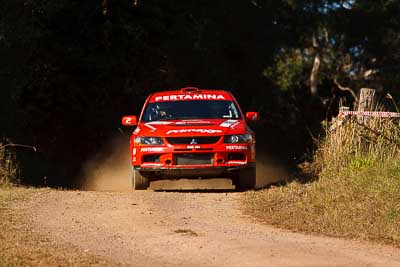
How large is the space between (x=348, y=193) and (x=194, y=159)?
3.06 metres

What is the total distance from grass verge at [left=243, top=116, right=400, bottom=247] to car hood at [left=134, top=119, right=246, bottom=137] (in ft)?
3.64

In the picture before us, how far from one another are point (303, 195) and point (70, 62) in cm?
1083

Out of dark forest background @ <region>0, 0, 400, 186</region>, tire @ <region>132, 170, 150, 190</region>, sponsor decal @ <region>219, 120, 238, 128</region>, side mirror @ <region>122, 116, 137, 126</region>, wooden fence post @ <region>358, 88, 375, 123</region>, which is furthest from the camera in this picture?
dark forest background @ <region>0, 0, 400, 186</region>

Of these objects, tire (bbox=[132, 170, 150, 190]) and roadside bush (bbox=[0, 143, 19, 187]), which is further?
roadside bush (bbox=[0, 143, 19, 187])

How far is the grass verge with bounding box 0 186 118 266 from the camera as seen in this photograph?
→ 925 centimetres

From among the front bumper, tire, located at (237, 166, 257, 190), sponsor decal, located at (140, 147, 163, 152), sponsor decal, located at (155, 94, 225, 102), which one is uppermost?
sponsor decal, located at (155, 94, 225, 102)

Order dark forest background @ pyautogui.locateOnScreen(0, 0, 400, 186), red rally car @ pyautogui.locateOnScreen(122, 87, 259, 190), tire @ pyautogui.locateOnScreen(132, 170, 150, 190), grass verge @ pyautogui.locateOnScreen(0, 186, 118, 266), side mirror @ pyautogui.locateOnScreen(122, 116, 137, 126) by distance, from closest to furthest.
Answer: grass verge @ pyautogui.locateOnScreen(0, 186, 118, 266) < red rally car @ pyautogui.locateOnScreen(122, 87, 259, 190) < tire @ pyautogui.locateOnScreen(132, 170, 150, 190) < side mirror @ pyautogui.locateOnScreen(122, 116, 137, 126) < dark forest background @ pyautogui.locateOnScreen(0, 0, 400, 186)

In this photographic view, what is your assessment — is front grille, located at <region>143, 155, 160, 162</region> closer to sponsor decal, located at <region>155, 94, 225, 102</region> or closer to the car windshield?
the car windshield

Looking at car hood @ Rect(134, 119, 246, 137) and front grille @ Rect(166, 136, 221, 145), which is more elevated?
car hood @ Rect(134, 119, 246, 137)

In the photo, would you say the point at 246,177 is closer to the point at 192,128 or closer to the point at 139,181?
the point at 192,128

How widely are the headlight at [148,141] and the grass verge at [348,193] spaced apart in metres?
1.64

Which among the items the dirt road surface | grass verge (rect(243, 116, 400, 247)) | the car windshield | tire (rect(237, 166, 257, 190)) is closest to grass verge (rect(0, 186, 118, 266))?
the dirt road surface

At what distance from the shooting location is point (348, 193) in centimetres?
1344

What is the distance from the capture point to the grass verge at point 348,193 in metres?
11.7
